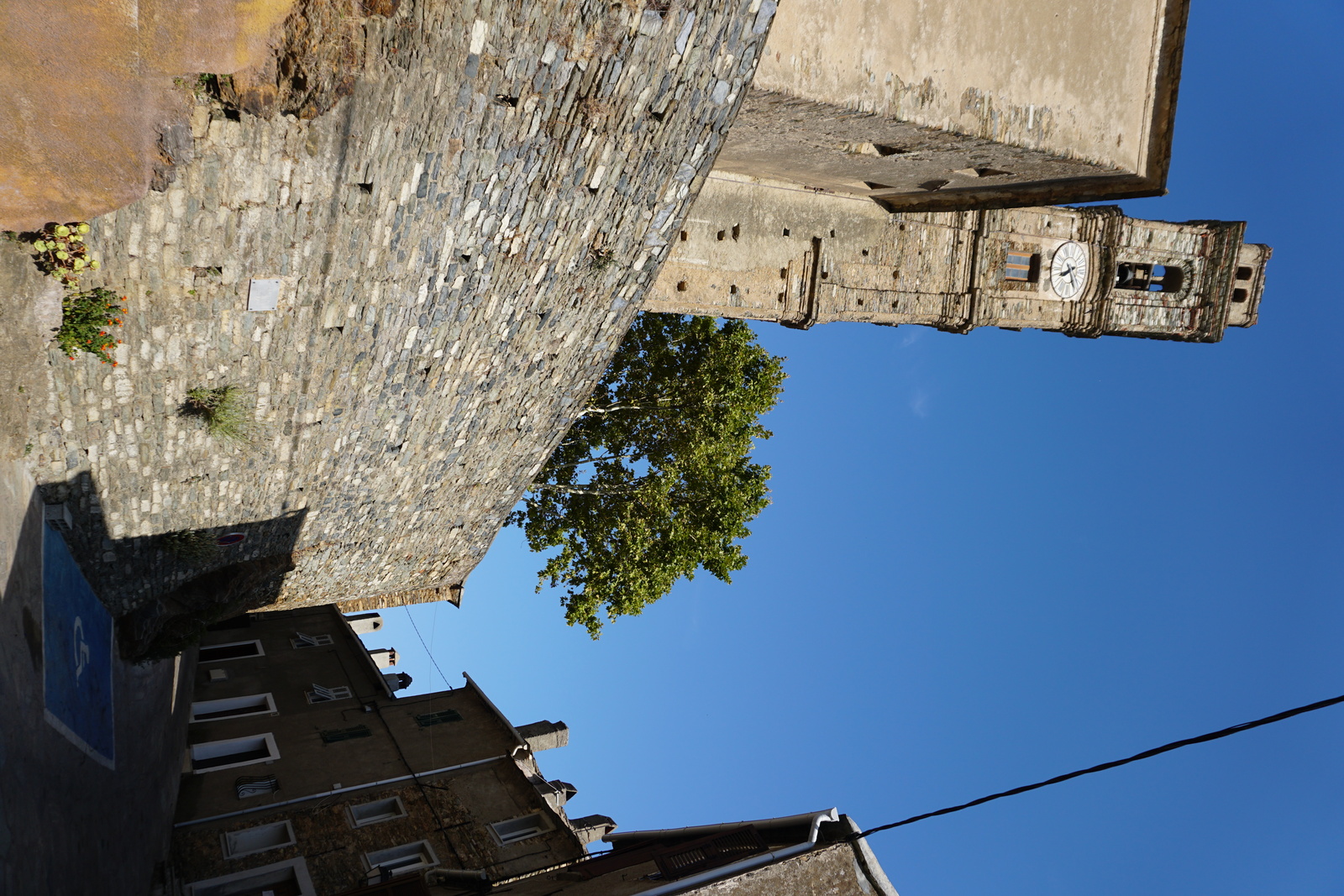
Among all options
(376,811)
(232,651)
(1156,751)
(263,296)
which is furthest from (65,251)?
(232,651)

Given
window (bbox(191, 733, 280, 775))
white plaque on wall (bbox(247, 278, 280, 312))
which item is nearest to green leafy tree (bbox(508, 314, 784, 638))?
window (bbox(191, 733, 280, 775))

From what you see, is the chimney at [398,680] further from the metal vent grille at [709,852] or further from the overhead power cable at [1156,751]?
the overhead power cable at [1156,751]

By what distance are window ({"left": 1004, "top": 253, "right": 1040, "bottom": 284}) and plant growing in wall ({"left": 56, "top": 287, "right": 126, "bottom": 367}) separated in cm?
1485

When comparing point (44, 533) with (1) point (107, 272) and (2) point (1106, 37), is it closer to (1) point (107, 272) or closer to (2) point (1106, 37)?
(1) point (107, 272)

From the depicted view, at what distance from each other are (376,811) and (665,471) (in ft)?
26.0

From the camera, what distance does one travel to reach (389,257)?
7715mm

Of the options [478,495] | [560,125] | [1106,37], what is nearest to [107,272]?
[560,125]

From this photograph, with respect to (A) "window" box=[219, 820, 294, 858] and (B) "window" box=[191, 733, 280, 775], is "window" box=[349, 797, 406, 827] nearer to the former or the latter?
(A) "window" box=[219, 820, 294, 858]

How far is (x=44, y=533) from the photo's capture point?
7.70 m

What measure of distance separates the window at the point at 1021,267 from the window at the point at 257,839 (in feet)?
52.8

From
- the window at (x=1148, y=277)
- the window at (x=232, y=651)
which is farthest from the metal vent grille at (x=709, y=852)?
the window at (x=1148, y=277)

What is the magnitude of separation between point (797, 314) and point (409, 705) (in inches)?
457

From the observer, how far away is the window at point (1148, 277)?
17.9m

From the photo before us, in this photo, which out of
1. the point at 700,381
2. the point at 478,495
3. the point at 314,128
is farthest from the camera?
the point at 700,381
